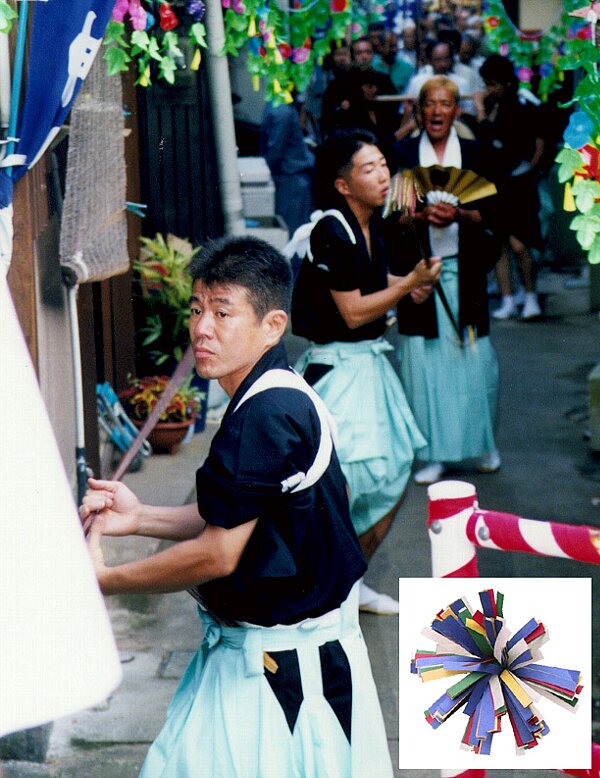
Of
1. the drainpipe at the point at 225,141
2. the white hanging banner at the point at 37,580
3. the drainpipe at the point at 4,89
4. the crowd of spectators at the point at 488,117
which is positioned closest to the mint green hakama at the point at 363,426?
the drainpipe at the point at 4,89

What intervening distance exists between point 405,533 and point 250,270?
3.32 meters

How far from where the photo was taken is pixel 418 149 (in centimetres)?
587

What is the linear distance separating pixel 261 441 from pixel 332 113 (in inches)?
238

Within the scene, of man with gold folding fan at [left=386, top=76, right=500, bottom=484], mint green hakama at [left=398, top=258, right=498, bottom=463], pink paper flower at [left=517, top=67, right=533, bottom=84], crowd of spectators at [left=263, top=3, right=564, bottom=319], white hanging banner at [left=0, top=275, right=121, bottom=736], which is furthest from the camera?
pink paper flower at [left=517, top=67, right=533, bottom=84]

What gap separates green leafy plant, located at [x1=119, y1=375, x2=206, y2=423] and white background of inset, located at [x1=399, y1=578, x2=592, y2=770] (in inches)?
149

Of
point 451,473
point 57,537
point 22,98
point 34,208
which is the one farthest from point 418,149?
point 57,537

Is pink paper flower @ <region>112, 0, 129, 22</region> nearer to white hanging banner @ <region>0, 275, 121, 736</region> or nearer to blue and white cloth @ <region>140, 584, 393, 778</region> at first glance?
blue and white cloth @ <region>140, 584, 393, 778</region>

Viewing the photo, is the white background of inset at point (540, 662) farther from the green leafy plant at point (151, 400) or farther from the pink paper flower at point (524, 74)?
the pink paper flower at point (524, 74)

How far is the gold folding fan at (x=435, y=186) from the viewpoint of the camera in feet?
17.6

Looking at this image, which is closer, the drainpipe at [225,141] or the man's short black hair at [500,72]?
the drainpipe at [225,141]

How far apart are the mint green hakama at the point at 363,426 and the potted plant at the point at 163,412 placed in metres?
1.78

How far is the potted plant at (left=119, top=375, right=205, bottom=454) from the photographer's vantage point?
246 inches

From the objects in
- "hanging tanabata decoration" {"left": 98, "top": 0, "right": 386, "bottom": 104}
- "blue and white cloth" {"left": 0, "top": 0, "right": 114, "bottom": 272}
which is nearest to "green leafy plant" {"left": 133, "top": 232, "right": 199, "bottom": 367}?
"hanging tanabata decoration" {"left": 98, "top": 0, "right": 386, "bottom": 104}

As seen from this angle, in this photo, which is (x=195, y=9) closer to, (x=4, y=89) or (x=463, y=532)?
(x=4, y=89)
